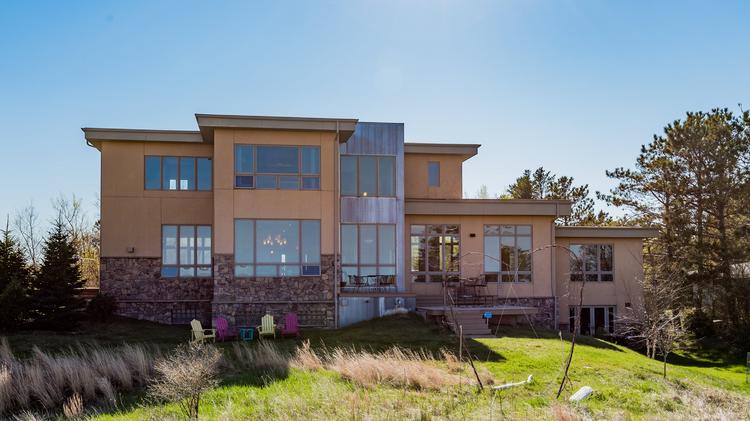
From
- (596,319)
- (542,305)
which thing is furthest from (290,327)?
(596,319)

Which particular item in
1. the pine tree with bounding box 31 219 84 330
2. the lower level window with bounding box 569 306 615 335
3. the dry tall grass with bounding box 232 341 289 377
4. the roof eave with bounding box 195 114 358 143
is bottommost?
the lower level window with bounding box 569 306 615 335

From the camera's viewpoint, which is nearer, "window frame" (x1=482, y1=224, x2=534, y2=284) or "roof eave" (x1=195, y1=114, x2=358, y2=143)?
"roof eave" (x1=195, y1=114, x2=358, y2=143)

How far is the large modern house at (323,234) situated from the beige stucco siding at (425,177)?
4 cm

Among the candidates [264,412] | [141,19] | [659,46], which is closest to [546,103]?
[659,46]

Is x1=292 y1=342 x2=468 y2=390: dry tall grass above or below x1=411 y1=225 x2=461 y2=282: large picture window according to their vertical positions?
below

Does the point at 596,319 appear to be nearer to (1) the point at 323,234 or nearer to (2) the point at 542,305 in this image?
(2) the point at 542,305

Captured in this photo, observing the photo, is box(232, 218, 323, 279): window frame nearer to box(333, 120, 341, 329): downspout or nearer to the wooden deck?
box(333, 120, 341, 329): downspout

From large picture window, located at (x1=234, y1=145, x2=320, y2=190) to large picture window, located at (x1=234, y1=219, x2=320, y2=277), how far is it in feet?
3.50

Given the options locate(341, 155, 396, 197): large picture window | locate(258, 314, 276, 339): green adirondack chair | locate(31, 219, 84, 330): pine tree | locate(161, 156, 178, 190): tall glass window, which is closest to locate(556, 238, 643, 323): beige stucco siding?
locate(341, 155, 396, 197): large picture window

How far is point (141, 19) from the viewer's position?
43.7 feet

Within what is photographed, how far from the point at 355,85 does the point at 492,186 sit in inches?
1194

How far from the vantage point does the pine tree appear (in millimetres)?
16656

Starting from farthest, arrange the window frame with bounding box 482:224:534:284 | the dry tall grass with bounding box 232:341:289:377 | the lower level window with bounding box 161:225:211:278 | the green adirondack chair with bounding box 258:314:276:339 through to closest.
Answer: the window frame with bounding box 482:224:534:284 < the lower level window with bounding box 161:225:211:278 < the green adirondack chair with bounding box 258:314:276:339 < the dry tall grass with bounding box 232:341:289:377

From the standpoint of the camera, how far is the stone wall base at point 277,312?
58.6 feet
